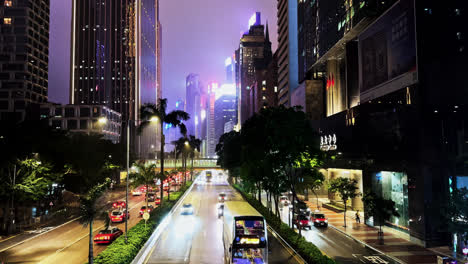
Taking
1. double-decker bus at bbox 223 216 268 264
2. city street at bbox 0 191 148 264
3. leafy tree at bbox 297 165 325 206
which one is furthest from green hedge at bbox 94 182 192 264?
leafy tree at bbox 297 165 325 206

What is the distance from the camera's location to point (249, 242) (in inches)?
821

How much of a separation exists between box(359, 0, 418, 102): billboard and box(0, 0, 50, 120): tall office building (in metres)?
107

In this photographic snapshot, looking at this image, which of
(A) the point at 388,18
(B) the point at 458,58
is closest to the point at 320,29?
(A) the point at 388,18

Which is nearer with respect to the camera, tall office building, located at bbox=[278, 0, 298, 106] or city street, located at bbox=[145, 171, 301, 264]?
city street, located at bbox=[145, 171, 301, 264]

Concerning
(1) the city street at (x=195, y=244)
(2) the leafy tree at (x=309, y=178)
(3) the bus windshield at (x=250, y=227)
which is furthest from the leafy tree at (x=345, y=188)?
(3) the bus windshield at (x=250, y=227)

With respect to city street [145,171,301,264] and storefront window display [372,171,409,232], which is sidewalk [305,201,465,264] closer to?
storefront window display [372,171,409,232]

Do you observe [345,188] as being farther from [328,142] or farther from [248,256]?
[248,256]

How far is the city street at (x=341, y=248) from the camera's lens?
1022 inches

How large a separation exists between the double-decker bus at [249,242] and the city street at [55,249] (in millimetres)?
10787

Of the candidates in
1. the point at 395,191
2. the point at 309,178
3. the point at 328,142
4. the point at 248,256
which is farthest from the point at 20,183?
the point at 328,142

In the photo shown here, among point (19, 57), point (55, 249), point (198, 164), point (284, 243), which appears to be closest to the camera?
point (55, 249)

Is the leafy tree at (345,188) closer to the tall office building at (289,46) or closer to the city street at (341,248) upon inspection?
the city street at (341,248)

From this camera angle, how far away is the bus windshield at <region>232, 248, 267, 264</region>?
20391mm

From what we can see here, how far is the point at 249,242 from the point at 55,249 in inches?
653
